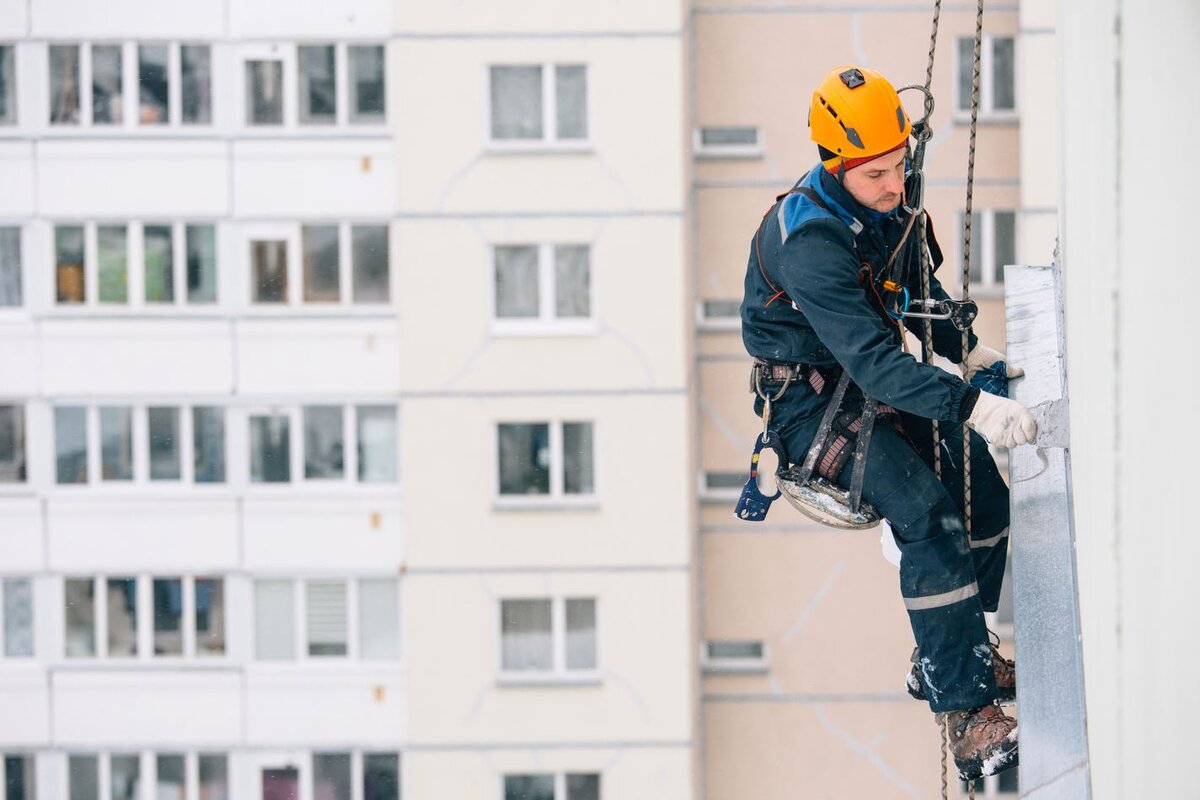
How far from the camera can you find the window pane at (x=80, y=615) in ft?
60.0

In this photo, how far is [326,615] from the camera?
18.1 m

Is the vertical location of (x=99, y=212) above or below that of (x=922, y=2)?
below

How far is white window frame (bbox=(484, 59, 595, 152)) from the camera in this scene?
16688mm

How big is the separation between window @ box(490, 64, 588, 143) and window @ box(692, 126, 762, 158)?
1254 millimetres

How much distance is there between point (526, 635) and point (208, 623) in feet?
12.2

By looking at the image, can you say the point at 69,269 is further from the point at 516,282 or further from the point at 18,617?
the point at 516,282

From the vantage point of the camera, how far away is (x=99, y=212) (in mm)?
17547

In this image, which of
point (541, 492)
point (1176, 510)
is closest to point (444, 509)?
point (541, 492)

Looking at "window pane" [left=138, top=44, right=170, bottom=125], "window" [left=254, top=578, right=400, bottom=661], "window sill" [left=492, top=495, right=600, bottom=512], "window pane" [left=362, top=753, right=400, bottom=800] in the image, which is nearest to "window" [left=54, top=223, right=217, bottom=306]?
"window pane" [left=138, top=44, right=170, bottom=125]

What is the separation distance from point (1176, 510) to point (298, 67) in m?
15.9

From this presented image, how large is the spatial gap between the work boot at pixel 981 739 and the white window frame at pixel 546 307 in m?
13.4

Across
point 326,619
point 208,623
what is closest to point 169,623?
point 208,623

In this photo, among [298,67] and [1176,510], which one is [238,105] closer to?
[298,67]

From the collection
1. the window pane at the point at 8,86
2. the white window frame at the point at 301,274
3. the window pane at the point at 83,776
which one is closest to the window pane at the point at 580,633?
the white window frame at the point at 301,274
